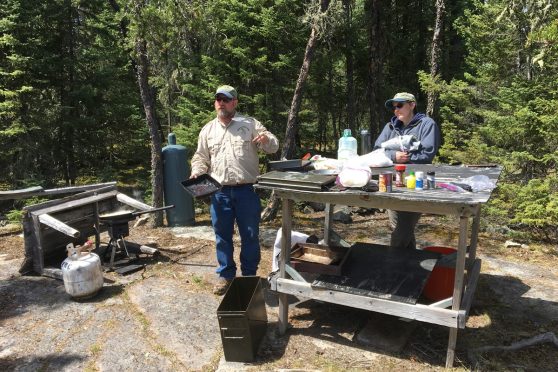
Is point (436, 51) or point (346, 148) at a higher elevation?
point (436, 51)

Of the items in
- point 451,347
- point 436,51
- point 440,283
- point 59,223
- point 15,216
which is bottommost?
point 15,216

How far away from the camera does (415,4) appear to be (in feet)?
51.8

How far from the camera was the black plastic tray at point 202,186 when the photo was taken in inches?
155

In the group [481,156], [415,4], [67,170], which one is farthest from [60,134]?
[415,4]

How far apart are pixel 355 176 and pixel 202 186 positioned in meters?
1.65

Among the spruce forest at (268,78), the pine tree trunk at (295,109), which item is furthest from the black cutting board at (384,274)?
the pine tree trunk at (295,109)

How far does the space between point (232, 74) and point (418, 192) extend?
838 centimetres

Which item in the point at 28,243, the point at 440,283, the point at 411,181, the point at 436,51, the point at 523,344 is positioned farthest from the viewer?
the point at 436,51

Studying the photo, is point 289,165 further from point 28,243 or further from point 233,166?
point 28,243

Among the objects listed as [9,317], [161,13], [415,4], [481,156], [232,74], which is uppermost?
[415,4]

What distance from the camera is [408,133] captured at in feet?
13.4

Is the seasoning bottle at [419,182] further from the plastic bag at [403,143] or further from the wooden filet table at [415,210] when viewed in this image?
the plastic bag at [403,143]

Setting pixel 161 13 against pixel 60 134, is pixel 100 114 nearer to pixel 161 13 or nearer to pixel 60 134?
pixel 60 134

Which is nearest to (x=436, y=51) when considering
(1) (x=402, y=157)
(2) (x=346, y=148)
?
(1) (x=402, y=157)
